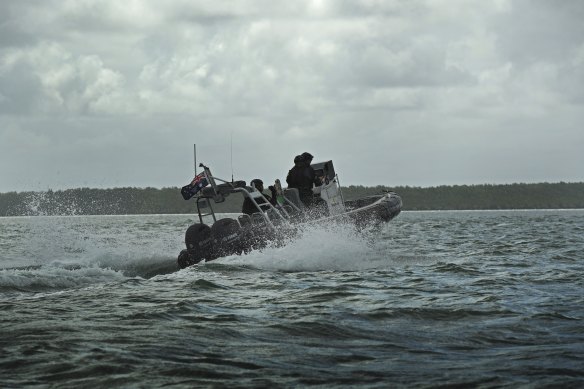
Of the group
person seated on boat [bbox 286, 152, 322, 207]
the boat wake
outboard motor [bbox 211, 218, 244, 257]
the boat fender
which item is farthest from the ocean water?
person seated on boat [bbox 286, 152, 322, 207]

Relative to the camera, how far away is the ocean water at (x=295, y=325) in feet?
18.0

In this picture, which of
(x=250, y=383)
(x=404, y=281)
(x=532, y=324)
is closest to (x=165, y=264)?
(x=404, y=281)

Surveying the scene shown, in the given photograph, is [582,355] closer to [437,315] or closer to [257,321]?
[437,315]

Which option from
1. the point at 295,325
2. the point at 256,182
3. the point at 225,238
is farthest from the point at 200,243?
the point at 295,325

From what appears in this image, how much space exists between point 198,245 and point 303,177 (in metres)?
3.34

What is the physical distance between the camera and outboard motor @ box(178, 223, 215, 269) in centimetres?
1430

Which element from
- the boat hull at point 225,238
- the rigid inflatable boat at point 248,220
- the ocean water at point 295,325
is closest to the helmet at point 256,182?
the rigid inflatable boat at point 248,220

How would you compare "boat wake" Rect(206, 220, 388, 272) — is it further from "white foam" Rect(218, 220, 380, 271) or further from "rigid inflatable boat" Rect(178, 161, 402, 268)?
"rigid inflatable boat" Rect(178, 161, 402, 268)

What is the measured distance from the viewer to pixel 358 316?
8.05 meters

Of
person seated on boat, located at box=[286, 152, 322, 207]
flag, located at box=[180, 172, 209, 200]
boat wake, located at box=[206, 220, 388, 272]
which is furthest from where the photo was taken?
person seated on boat, located at box=[286, 152, 322, 207]

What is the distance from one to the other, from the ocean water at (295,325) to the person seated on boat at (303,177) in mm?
3010

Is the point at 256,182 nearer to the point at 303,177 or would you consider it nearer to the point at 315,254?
the point at 303,177

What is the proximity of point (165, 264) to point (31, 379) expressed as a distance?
32.8ft

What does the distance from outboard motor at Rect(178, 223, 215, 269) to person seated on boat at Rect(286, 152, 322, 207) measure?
9.55 ft
